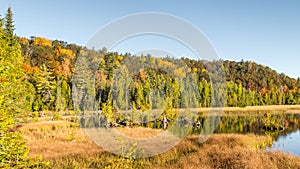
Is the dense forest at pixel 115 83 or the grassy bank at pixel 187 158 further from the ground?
the dense forest at pixel 115 83

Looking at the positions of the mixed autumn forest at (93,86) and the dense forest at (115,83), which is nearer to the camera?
the mixed autumn forest at (93,86)

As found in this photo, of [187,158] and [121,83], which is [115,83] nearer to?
[121,83]

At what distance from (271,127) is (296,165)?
27828mm

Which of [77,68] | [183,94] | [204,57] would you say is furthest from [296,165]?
[77,68]

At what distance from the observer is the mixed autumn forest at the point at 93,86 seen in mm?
9055

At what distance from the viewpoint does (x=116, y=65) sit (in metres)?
A: 51.0

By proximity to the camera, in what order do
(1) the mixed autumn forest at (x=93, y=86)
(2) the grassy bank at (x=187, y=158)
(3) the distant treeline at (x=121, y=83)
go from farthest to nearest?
(3) the distant treeline at (x=121, y=83)
(2) the grassy bank at (x=187, y=158)
(1) the mixed autumn forest at (x=93, y=86)

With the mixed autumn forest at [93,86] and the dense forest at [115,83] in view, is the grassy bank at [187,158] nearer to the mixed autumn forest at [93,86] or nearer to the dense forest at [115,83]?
the mixed autumn forest at [93,86]

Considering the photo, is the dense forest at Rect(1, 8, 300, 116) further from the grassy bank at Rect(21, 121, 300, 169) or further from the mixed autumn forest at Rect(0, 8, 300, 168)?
the grassy bank at Rect(21, 121, 300, 169)

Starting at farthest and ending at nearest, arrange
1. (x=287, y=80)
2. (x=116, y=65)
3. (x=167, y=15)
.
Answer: (x=287, y=80), (x=116, y=65), (x=167, y=15)

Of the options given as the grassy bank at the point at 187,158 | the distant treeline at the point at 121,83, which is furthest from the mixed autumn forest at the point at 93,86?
the grassy bank at the point at 187,158

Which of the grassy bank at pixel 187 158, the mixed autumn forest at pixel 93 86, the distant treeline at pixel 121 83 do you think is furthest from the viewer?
the distant treeline at pixel 121 83

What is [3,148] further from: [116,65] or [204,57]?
[116,65]

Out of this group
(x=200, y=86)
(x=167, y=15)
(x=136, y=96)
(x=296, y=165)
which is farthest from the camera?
(x=200, y=86)
